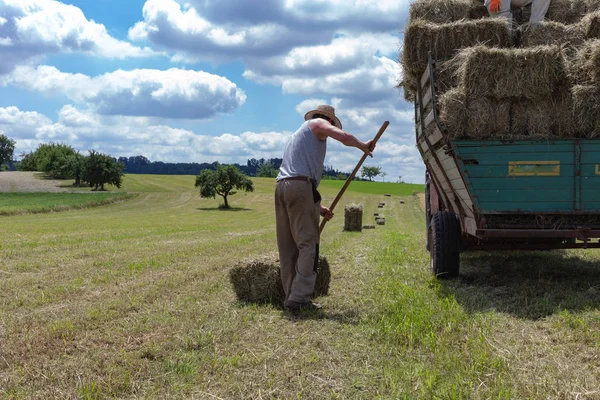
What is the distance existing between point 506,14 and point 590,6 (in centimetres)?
128

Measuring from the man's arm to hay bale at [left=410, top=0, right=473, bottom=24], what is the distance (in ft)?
10.8

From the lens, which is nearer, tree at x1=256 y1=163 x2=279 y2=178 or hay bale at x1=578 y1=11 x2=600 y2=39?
hay bale at x1=578 y1=11 x2=600 y2=39

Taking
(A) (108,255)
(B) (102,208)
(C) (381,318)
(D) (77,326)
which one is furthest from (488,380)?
(B) (102,208)

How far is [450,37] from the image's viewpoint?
7156 mm

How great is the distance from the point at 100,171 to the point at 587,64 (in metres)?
70.7

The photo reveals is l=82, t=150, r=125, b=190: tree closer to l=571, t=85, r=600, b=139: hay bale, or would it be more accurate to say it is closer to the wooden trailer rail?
the wooden trailer rail

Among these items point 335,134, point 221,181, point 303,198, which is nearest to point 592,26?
point 335,134

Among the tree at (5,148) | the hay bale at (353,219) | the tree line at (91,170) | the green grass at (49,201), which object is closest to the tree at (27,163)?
the tree at (5,148)

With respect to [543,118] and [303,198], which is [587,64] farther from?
[303,198]

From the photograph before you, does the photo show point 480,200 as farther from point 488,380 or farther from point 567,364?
point 488,380

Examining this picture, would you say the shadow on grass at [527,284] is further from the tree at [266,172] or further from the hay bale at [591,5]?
the tree at [266,172]

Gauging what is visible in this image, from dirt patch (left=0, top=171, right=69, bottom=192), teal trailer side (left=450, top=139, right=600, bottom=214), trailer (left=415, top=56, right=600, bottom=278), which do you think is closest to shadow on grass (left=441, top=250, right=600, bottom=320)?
trailer (left=415, top=56, right=600, bottom=278)

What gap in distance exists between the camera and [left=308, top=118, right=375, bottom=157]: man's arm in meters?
5.45

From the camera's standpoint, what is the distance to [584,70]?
5.90 metres
